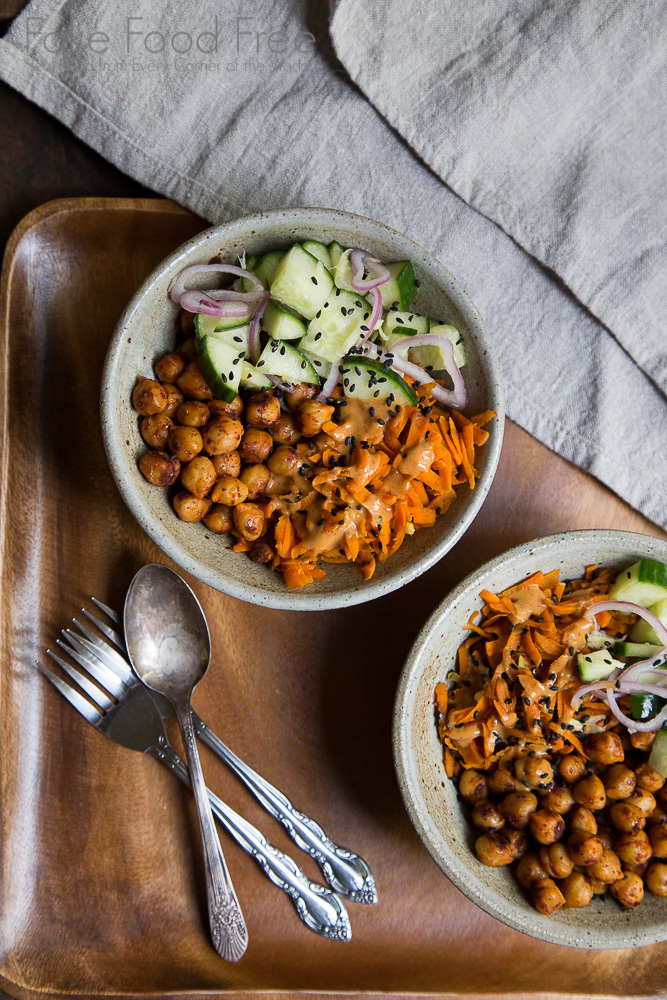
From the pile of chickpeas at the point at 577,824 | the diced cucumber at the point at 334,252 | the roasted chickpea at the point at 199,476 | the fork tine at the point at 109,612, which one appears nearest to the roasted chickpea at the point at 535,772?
the pile of chickpeas at the point at 577,824

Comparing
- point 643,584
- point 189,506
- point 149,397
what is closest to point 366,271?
point 149,397

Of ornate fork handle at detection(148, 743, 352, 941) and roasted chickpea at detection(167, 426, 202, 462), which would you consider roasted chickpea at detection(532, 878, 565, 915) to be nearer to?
ornate fork handle at detection(148, 743, 352, 941)

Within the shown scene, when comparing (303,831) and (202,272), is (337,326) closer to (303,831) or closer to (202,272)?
(202,272)

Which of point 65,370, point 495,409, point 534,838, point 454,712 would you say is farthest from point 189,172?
point 534,838

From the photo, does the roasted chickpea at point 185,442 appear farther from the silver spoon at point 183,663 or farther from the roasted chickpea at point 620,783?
the roasted chickpea at point 620,783

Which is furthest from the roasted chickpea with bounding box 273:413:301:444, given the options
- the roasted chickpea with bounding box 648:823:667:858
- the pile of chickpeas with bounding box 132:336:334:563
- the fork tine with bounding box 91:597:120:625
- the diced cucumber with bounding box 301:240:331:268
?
the roasted chickpea with bounding box 648:823:667:858

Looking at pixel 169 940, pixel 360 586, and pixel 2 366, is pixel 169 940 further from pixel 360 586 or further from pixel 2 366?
pixel 2 366
